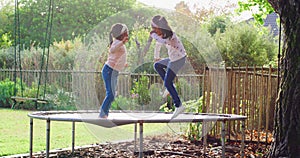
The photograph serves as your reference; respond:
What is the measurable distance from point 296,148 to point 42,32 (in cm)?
2391

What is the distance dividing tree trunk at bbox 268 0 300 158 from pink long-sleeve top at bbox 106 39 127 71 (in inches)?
56.5

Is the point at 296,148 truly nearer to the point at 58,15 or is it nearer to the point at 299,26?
the point at 299,26

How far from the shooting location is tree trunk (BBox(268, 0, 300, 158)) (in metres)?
3.75

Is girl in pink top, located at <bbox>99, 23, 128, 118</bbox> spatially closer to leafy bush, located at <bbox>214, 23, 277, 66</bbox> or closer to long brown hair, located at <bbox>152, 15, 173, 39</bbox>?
long brown hair, located at <bbox>152, 15, 173, 39</bbox>

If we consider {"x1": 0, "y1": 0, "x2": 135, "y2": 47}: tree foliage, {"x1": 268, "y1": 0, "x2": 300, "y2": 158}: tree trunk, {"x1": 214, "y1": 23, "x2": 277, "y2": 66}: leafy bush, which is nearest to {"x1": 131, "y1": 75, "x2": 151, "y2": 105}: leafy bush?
{"x1": 214, "y1": 23, "x2": 277, "y2": 66}: leafy bush

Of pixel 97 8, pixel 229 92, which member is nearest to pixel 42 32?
pixel 97 8

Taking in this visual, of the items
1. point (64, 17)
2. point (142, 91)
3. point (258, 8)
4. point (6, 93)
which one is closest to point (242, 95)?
point (258, 8)

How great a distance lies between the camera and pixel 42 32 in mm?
26328

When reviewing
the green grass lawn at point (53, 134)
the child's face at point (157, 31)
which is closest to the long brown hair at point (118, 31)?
the child's face at point (157, 31)

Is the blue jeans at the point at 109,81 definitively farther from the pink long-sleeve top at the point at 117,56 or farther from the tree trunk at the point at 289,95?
the tree trunk at the point at 289,95

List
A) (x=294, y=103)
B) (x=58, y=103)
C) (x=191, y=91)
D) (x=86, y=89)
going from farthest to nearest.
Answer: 1. (x=58, y=103)
2. (x=86, y=89)
3. (x=191, y=91)
4. (x=294, y=103)

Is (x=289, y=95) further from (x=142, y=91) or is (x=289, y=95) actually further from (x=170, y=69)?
(x=142, y=91)

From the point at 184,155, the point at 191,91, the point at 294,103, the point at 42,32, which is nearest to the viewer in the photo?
the point at 294,103

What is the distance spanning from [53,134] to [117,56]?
3489mm
